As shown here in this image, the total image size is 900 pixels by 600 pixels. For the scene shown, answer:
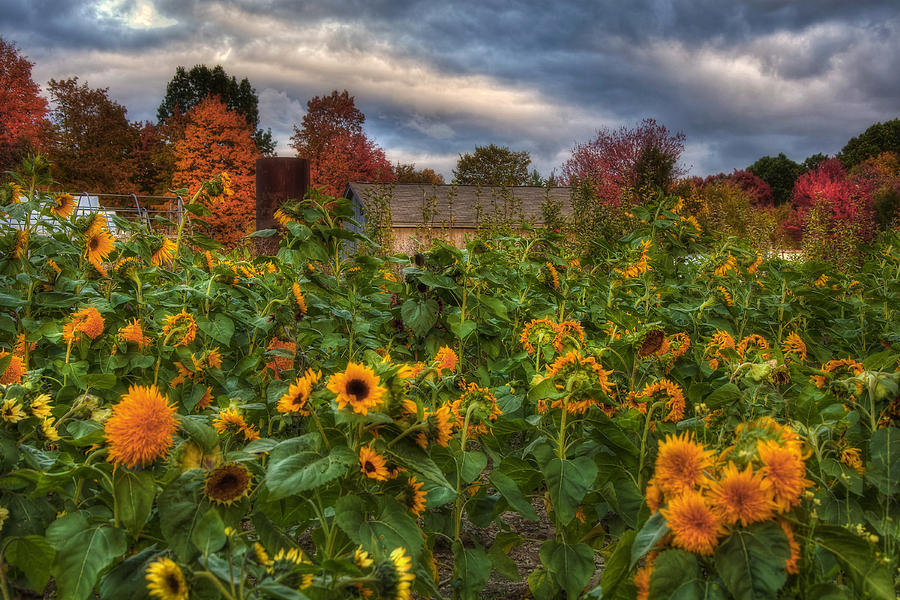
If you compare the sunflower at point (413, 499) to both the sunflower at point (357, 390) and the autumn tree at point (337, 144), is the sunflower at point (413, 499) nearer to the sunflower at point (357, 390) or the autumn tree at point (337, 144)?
the sunflower at point (357, 390)

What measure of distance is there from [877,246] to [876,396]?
159 inches

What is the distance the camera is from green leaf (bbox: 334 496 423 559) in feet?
3.76

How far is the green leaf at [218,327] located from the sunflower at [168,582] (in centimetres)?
148

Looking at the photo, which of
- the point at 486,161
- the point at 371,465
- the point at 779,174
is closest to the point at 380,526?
the point at 371,465

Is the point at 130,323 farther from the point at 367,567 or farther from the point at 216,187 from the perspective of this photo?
the point at 367,567

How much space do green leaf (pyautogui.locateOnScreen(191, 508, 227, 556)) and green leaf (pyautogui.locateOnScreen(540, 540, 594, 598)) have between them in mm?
955

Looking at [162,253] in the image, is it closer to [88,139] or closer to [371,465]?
[371,465]

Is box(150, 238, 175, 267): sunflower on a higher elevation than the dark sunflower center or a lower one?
higher

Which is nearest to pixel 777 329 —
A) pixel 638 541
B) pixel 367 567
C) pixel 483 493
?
pixel 483 493

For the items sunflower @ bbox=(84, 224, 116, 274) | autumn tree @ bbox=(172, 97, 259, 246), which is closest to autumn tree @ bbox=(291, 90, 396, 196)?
autumn tree @ bbox=(172, 97, 259, 246)

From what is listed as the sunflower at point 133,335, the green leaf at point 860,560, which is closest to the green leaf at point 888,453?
the green leaf at point 860,560

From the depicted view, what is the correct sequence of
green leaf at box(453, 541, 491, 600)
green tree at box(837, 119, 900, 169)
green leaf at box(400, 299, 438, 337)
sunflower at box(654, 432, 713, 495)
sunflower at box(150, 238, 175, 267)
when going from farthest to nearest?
1. green tree at box(837, 119, 900, 169)
2. sunflower at box(150, 238, 175, 267)
3. green leaf at box(400, 299, 438, 337)
4. green leaf at box(453, 541, 491, 600)
5. sunflower at box(654, 432, 713, 495)

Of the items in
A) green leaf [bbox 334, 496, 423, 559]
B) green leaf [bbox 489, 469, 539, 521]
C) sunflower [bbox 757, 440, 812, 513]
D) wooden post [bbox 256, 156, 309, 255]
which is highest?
wooden post [bbox 256, 156, 309, 255]

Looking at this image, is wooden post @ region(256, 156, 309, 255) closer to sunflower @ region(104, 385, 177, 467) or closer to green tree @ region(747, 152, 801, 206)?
sunflower @ region(104, 385, 177, 467)
